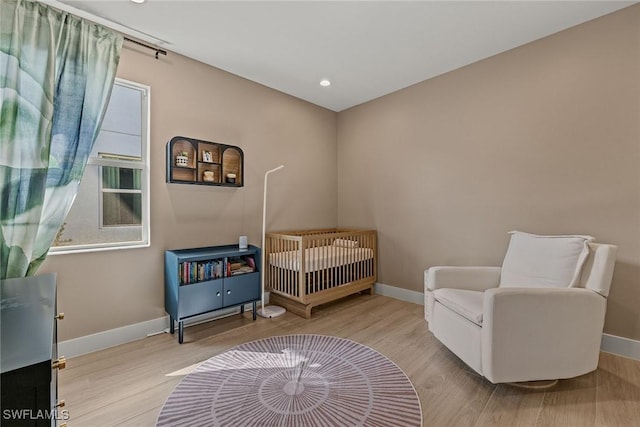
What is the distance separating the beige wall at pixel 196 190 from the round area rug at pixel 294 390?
1.02 meters

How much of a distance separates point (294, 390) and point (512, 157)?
269 centimetres

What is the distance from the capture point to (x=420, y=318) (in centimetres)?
288

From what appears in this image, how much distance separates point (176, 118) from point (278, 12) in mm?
1321

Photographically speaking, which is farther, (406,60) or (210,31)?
(406,60)

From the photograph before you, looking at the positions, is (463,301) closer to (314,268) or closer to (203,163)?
(314,268)

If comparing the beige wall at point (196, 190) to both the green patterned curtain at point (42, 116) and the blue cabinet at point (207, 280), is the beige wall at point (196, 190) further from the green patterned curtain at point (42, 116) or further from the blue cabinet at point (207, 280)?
the green patterned curtain at point (42, 116)

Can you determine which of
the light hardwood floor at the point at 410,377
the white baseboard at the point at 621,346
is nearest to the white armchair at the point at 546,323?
the light hardwood floor at the point at 410,377

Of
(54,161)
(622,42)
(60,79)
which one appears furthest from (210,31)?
(622,42)

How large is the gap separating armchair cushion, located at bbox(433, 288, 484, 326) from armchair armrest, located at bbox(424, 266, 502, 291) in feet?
0.25

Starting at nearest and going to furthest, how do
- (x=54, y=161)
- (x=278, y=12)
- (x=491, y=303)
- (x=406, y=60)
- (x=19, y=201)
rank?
(x=491, y=303), (x=19, y=201), (x=54, y=161), (x=278, y=12), (x=406, y=60)

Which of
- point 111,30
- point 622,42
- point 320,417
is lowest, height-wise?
point 320,417

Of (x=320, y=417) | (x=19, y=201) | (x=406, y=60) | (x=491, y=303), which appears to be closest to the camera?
(x=320, y=417)

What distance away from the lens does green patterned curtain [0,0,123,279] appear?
68.3 inches

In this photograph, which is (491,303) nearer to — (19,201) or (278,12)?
(278,12)
